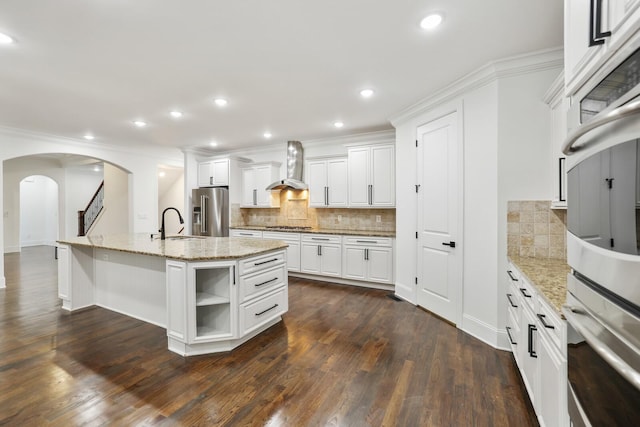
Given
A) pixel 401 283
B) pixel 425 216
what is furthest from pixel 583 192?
pixel 401 283

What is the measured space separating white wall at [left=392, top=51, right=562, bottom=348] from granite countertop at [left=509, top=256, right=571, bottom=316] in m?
0.36

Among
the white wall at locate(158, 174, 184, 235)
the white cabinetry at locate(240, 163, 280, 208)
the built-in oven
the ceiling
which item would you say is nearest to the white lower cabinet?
the ceiling

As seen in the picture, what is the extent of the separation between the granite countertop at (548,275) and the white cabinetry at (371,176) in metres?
2.39

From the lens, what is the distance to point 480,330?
2.81m

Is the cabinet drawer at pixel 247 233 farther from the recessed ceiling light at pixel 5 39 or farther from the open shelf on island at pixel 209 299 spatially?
the recessed ceiling light at pixel 5 39

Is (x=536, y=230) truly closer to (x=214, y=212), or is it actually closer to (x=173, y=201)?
(x=214, y=212)

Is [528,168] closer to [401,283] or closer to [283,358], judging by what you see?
[401,283]

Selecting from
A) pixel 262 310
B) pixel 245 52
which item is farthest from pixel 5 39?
pixel 262 310

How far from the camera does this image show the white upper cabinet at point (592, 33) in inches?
32.9

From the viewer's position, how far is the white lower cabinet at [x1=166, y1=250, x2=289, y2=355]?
2.50 metres

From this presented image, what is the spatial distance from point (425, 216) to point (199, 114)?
343 centimetres

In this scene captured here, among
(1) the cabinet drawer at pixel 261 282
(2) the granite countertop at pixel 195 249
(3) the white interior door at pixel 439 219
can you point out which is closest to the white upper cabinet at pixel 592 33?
(3) the white interior door at pixel 439 219

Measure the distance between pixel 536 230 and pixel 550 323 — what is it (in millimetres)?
1485

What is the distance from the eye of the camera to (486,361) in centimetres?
241
